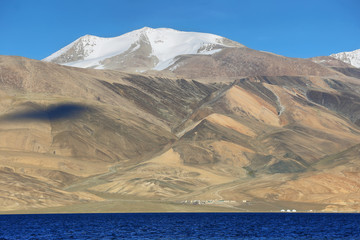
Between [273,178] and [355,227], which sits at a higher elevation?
[273,178]

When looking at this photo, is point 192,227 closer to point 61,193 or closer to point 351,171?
point 61,193

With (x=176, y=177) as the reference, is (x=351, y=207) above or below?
below

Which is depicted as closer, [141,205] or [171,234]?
[171,234]

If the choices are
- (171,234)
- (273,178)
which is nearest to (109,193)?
(273,178)

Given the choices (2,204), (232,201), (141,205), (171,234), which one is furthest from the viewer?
(232,201)

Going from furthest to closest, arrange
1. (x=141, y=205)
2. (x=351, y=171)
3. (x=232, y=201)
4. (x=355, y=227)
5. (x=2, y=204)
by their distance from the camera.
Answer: (x=351, y=171)
(x=232, y=201)
(x=141, y=205)
(x=2, y=204)
(x=355, y=227)

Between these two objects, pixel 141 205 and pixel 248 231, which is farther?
pixel 141 205

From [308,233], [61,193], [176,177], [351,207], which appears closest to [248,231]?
[308,233]

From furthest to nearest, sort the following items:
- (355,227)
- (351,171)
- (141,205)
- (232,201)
Result: (351,171) < (232,201) < (141,205) < (355,227)

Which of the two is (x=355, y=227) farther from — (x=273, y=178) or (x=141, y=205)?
(x=273, y=178)

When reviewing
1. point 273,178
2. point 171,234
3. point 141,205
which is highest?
point 273,178
